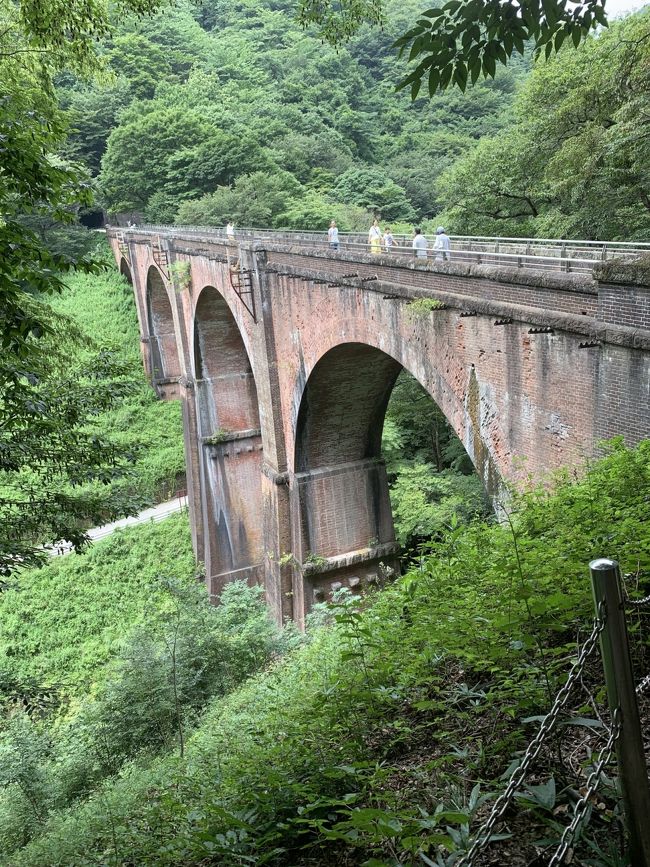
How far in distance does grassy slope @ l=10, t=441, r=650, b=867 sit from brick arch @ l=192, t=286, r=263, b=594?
13526 millimetres

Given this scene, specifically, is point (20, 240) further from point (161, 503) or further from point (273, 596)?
point (161, 503)

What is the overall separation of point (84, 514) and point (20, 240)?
2880 mm

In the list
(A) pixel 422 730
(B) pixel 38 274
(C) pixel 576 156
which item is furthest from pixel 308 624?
(C) pixel 576 156

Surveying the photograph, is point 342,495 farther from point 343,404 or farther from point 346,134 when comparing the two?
point 346,134

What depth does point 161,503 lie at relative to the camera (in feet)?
88.5

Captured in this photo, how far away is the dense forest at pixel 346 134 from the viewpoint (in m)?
14.0

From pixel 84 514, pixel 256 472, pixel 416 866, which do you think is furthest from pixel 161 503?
pixel 416 866

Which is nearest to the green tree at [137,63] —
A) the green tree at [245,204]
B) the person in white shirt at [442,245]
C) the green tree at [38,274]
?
the green tree at [245,204]

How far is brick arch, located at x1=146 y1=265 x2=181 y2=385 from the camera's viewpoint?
105 feet

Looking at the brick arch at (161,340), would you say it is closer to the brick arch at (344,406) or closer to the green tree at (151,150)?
the green tree at (151,150)

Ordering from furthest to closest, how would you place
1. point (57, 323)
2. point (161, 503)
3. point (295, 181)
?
point (295, 181) < point (161, 503) < point (57, 323)

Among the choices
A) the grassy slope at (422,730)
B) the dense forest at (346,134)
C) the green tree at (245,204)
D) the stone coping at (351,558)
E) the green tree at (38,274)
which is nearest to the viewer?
the grassy slope at (422,730)

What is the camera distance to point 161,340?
109 feet

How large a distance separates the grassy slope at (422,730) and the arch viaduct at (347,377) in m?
1.06
